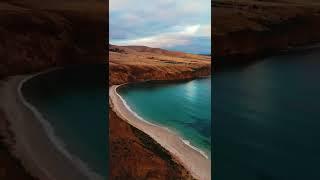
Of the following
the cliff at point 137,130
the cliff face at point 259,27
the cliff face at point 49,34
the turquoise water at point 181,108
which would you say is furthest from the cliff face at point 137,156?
the cliff face at point 259,27

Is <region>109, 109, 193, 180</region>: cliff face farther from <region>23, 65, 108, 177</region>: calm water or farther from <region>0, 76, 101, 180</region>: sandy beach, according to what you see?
<region>0, 76, 101, 180</region>: sandy beach

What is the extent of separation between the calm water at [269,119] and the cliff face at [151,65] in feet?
1.80

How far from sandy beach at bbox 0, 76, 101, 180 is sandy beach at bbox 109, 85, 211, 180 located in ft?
3.27

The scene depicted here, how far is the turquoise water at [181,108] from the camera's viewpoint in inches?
216

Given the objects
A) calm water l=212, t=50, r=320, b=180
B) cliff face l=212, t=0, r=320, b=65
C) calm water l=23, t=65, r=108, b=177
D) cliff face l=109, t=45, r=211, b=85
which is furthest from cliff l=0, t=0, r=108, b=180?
calm water l=212, t=50, r=320, b=180

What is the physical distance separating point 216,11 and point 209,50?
Answer: 562 mm

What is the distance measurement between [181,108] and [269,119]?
1.00 m

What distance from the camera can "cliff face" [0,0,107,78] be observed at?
457 cm

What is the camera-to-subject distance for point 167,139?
5.51 meters

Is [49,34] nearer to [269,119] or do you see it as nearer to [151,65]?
[151,65]

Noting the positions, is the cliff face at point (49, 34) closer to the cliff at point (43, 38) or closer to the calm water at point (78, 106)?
the cliff at point (43, 38)

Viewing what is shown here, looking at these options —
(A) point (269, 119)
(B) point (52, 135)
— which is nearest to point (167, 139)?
(A) point (269, 119)

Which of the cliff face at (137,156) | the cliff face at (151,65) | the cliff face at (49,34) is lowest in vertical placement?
the cliff face at (137,156)

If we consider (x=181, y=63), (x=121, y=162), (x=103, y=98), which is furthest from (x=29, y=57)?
(x=181, y=63)
